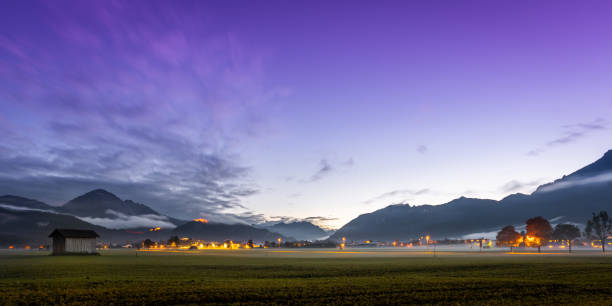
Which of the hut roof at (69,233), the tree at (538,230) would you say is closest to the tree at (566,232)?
the tree at (538,230)

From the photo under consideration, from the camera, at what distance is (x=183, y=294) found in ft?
84.9

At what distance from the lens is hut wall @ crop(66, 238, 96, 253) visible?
9856cm

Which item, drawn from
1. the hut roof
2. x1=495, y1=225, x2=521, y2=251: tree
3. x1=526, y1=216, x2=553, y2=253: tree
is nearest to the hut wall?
the hut roof

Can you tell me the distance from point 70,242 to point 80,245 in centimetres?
244

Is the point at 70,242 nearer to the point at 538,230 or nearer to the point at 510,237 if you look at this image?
the point at 538,230

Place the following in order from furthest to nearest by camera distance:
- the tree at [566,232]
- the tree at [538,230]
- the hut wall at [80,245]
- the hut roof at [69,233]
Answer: the tree at [566,232], the tree at [538,230], the hut wall at [80,245], the hut roof at [69,233]

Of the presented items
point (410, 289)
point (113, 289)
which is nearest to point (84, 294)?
point (113, 289)

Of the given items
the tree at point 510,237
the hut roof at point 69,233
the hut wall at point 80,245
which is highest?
the hut roof at point 69,233

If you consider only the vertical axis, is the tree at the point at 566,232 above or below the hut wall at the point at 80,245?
below

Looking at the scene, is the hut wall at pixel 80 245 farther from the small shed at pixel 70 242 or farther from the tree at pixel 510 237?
the tree at pixel 510 237

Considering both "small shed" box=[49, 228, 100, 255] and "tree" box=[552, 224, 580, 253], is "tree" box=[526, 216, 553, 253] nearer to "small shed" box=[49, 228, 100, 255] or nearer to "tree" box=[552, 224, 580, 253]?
"tree" box=[552, 224, 580, 253]

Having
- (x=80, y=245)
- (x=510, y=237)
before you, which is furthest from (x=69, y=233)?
(x=510, y=237)

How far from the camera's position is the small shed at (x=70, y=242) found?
9825 centimetres

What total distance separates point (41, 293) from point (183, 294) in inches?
360
